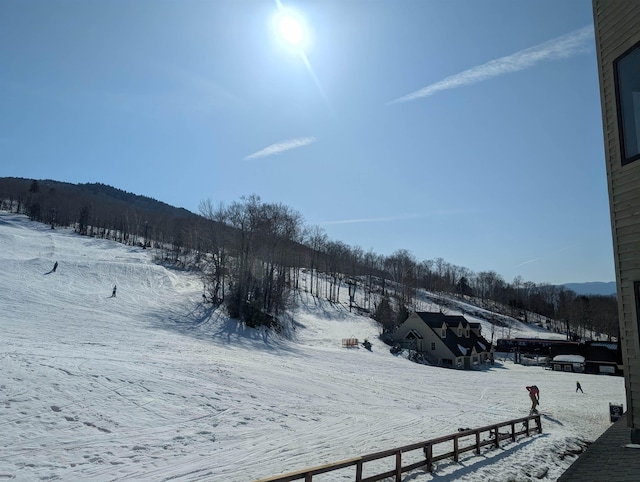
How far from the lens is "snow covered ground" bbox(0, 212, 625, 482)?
1124 cm

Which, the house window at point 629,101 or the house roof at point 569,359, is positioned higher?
the house window at point 629,101

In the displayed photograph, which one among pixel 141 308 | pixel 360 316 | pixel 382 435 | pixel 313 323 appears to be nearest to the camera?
pixel 382 435

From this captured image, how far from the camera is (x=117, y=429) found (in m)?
12.7

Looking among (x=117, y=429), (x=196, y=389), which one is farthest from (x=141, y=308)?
(x=117, y=429)

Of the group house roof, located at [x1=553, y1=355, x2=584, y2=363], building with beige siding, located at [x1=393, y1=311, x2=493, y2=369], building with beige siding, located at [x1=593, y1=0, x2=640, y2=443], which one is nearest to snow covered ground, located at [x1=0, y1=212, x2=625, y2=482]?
building with beige siding, located at [x1=593, y1=0, x2=640, y2=443]

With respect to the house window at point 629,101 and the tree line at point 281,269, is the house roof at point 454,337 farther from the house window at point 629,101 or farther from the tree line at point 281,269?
the house window at point 629,101

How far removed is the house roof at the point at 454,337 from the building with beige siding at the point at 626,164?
148ft

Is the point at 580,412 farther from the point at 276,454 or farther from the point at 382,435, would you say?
the point at 276,454

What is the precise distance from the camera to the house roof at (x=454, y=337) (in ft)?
161

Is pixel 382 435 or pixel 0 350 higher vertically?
pixel 0 350

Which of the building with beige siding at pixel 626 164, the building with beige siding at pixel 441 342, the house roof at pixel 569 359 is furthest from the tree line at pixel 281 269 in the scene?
the building with beige siding at pixel 626 164

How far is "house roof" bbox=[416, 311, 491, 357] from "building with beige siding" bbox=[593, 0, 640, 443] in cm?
4524

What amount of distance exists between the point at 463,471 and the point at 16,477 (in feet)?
36.6

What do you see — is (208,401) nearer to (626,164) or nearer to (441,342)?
(626,164)
